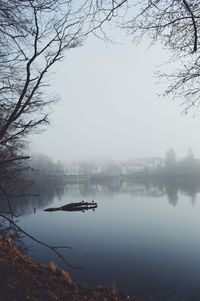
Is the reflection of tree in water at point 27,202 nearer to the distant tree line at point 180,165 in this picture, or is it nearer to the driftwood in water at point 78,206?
the driftwood in water at point 78,206

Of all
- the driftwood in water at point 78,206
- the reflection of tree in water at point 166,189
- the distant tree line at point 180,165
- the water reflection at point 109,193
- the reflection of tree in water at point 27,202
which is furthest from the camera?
the distant tree line at point 180,165

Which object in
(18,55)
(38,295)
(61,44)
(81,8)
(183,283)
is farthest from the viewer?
(183,283)

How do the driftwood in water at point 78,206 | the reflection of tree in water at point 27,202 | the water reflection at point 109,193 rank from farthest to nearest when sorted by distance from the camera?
1. the water reflection at point 109,193
2. the driftwood in water at point 78,206
3. the reflection of tree in water at point 27,202

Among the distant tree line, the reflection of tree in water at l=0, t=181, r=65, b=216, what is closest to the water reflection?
the reflection of tree in water at l=0, t=181, r=65, b=216

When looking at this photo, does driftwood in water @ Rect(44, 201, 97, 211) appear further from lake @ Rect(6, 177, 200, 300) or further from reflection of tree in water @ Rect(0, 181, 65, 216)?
lake @ Rect(6, 177, 200, 300)

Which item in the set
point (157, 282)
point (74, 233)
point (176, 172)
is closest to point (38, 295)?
point (157, 282)

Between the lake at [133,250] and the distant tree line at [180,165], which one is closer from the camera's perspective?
the lake at [133,250]

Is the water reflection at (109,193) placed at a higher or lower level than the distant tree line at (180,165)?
lower

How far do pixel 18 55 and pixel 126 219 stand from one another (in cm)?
3111

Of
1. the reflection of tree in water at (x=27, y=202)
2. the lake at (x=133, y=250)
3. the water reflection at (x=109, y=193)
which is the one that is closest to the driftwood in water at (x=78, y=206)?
the reflection of tree in water at (x=27, y=202)

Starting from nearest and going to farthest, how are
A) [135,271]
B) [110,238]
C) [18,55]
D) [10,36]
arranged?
1. [10,36]
2. [18,55]
3. [135,271]
4. [110,238]

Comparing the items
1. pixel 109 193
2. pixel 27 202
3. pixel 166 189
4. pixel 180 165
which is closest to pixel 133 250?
pixel 27 202

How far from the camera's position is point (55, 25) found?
13.0ft

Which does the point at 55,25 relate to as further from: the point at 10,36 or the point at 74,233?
the point at 74,233
